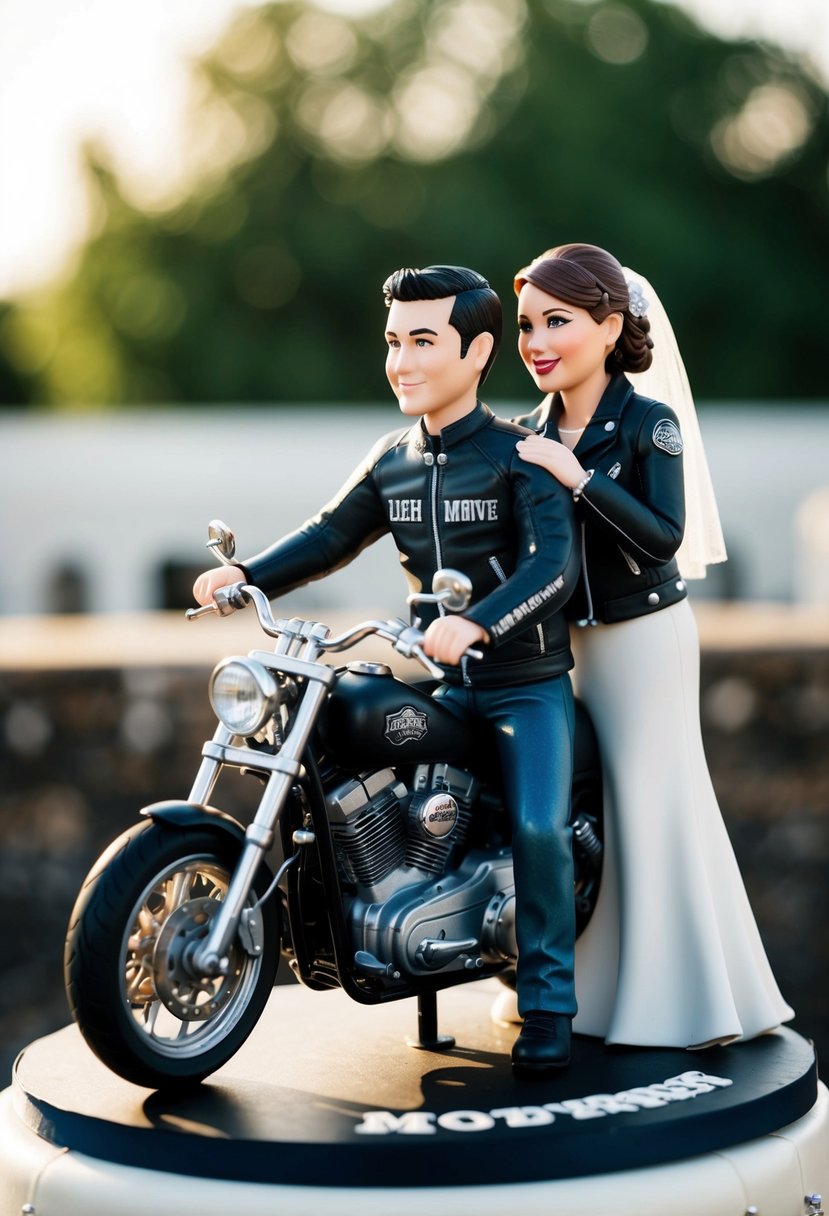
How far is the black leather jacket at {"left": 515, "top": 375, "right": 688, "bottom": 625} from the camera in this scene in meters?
3.65

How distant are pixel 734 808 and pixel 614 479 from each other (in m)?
4.21

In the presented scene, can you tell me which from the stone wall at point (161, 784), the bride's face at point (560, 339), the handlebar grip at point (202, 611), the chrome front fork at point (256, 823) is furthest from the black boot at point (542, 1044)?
the stone wall at point (161, 784)

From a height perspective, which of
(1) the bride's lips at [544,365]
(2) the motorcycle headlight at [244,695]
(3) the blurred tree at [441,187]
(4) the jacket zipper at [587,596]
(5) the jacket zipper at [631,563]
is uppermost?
(3) the blurred tree at [441,187]

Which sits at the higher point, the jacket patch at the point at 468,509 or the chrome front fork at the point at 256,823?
the jacket patch at the point at 468,509

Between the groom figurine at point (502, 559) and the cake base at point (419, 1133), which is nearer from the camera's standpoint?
the cake base at point (419, 1133)

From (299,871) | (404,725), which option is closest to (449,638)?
(404,725)

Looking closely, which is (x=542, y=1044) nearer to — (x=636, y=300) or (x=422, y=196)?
(x=636, y=300)

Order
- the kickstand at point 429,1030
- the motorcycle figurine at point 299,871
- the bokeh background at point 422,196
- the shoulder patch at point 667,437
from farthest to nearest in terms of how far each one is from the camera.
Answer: the bokeh background at point 422,196 → the kickstand at point 429,1030 → the shoulder patch at point 667,437 → the motorcycle figurine at point 299,871

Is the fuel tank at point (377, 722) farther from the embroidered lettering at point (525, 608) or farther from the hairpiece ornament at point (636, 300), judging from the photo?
the hairpiece ornament at point (636, 300)

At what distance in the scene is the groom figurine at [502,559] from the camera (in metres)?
3.58

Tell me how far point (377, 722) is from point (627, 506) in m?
0.73

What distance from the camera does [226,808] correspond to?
755cm

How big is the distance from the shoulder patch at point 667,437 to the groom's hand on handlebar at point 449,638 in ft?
2.42

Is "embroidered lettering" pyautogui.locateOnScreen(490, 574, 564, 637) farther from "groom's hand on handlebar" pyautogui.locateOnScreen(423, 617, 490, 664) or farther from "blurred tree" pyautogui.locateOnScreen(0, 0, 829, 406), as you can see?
"blurred tree" pyautogui.locateOnScreen(0, 0, 829, 406)
